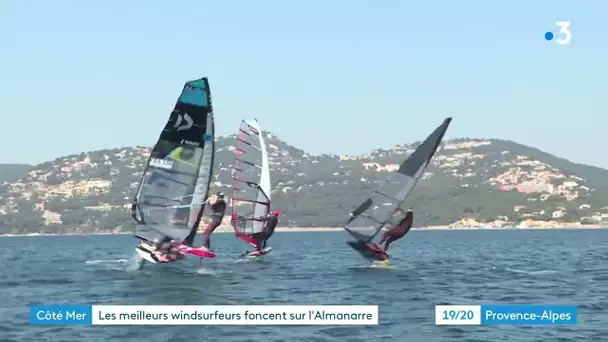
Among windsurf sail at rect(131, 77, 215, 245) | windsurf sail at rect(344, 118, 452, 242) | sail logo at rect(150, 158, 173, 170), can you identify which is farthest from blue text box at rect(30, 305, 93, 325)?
windsurf sail at rect(344, 118, 452, 242)

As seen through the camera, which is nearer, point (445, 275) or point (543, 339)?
point (543, 339)

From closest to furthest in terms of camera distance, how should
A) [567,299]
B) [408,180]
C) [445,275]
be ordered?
[567,299] → [445,275] → [408,180]

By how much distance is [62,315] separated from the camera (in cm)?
3300

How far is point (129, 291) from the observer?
44281 mm

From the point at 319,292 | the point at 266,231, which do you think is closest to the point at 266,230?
the point at 266,231

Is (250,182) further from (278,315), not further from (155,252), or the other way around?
(278,315)

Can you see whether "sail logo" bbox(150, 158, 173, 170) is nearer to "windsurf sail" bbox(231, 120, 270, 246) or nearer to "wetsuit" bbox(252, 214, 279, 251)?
"wetsuit" bbox(252, 214, 279, 251)

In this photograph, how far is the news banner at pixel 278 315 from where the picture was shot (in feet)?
108

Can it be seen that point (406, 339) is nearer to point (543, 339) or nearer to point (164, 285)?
point (543, 339)

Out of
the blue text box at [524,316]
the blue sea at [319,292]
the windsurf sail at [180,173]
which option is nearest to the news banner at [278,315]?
the blue text box at [524,316]

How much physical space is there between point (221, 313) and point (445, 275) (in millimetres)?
25706

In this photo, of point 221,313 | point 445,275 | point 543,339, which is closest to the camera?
point 543,339

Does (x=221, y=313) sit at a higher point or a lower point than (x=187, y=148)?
lower

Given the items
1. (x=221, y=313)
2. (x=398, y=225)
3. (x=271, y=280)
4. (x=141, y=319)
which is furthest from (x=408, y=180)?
(x=141, y=319)
